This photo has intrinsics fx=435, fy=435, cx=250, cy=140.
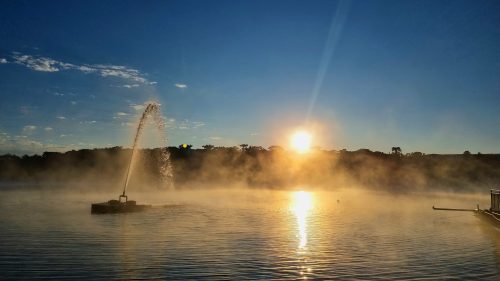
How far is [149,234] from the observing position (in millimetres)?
48938

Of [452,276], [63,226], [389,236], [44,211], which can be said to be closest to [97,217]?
[63,226]

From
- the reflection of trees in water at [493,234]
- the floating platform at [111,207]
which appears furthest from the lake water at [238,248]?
the floating platform at [111,207]

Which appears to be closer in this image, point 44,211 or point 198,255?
point 198,255

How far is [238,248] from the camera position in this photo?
4103 cm

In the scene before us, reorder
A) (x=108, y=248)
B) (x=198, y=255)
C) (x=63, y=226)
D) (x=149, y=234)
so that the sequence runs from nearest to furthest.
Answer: (x=198, y=255) < (x=108, y=248) < (x=149, y=234) < (x=63, y=226)

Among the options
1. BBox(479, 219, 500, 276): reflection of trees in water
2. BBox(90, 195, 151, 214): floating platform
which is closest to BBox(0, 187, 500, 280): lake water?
BBox(479, 219, 500, 276): reflection of trees in water

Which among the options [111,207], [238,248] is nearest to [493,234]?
[238,248]

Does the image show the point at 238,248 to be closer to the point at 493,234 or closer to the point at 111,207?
the point at 111,207

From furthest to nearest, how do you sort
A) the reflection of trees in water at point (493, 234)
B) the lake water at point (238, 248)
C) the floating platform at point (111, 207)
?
the floating platform at point (111, 207) → the reflection of trees in water at point (493, 234) → the lake water at point (238, 248)

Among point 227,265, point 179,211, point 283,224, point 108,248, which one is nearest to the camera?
point 227,265

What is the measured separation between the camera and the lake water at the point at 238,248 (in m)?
31.2

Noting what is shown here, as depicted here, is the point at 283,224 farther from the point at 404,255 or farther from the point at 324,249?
the point at 404,255

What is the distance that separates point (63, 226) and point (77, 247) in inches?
622

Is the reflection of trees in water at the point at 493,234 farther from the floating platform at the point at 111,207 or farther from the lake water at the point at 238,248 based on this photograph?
the floating platform at the point at 111,207
